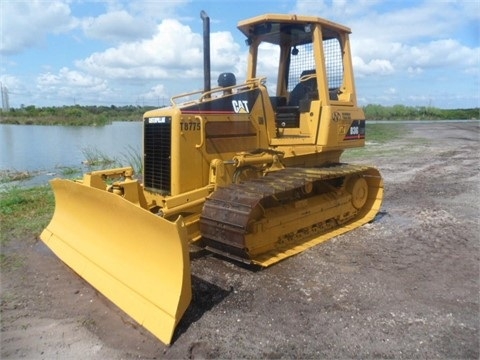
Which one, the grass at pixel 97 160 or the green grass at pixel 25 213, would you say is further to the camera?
the grass at pixel 97 160

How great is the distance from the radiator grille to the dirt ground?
110cm

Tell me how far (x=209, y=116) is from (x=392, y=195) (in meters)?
5.47

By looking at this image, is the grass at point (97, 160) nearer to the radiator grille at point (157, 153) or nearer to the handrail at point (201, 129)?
the radiator grille at point (157, 153)

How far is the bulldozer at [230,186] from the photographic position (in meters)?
4.19

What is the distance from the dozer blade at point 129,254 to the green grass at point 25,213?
1422mm

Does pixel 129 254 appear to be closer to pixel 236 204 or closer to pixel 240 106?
pixel 236 204

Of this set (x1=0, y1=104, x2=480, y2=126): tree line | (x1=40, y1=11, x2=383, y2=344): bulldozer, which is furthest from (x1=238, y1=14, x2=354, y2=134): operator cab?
(x1=0, y1=104, x2=480, y2=126): tree line

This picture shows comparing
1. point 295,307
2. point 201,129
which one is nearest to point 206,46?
point 201,129

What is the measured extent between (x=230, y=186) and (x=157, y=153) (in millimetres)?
1093

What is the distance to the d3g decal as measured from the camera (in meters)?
5.85

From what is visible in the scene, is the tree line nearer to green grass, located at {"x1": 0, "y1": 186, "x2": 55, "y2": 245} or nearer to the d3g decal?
green grass, located at {"x1": 0, "y1": 186, "x2": 55, "y2": 245}

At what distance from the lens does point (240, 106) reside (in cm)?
592

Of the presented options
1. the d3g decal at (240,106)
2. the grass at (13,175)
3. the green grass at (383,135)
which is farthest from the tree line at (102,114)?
the d3g decal at (240,106)

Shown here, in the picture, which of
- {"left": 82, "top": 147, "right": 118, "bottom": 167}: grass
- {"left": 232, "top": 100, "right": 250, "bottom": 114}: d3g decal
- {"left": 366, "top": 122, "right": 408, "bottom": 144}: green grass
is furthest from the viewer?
{"left": 366, "top": 122, "right": 408, "bottom": 144}: green grass
